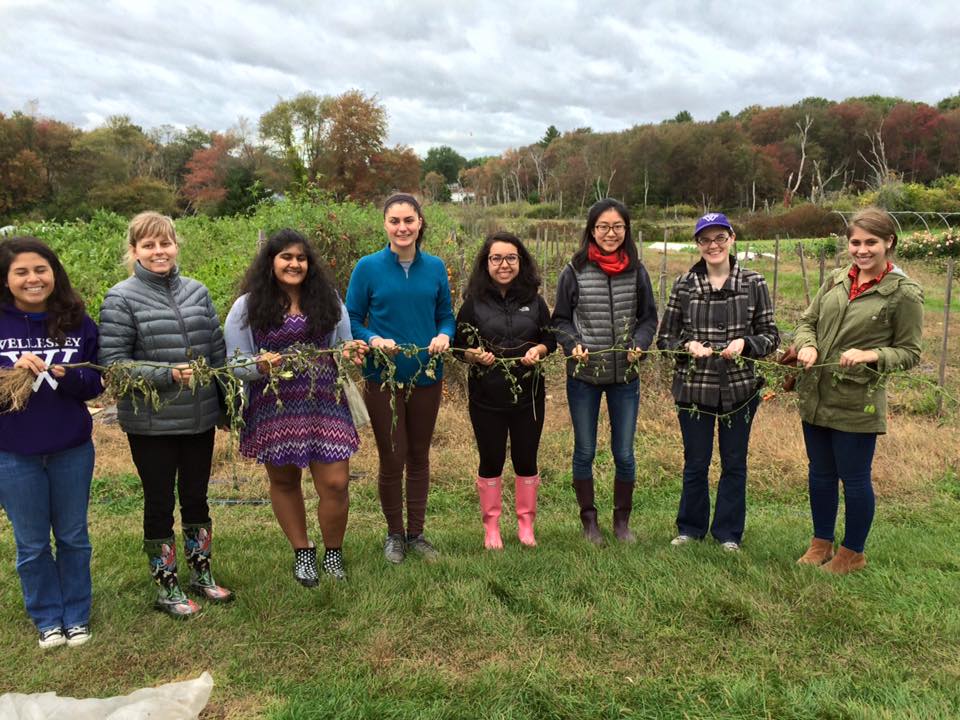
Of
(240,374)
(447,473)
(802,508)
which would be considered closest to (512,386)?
(240,374)

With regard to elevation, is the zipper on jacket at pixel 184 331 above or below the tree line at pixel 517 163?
below

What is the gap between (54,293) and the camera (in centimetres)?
292

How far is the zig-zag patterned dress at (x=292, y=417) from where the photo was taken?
3.29 meters

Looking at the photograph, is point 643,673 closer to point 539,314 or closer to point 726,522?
point 726,522

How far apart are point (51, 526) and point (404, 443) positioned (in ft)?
5.75

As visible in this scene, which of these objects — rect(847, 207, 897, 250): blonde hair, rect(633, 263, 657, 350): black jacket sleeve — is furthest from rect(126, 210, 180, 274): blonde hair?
rect(847, 207, 897, 250): blonde hair

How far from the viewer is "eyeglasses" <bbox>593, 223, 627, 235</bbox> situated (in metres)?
3.71

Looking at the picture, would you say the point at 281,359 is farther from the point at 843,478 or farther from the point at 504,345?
the point at 843,478

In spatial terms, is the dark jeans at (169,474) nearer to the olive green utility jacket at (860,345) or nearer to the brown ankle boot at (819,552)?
the olive green utility jacket at (860,345)

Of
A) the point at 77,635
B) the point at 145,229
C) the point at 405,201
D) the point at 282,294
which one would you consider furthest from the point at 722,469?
the point at 77,635

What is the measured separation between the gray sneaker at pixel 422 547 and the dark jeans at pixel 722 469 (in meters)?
1.54

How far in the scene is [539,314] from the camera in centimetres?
385

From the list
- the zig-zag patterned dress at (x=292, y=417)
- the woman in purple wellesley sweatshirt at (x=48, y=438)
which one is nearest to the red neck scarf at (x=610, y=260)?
the zig-zag patterned dress at (x=292, y=417)

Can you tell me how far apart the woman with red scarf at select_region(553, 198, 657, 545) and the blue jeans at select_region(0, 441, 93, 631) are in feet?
8.35
